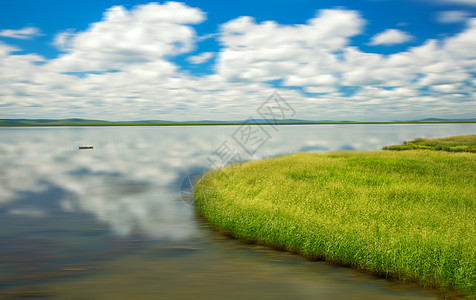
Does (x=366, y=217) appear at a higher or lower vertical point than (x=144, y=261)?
higher

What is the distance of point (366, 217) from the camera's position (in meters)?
13.4

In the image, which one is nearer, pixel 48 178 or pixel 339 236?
pixel 339 236

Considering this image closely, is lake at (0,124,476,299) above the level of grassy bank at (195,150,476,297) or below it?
below

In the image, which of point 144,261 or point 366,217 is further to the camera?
point 366,217

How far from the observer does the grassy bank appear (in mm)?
9758

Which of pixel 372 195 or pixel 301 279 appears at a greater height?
pixel 372 195

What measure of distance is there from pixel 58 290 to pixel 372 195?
575 inches

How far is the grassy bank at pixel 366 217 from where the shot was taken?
9758mm

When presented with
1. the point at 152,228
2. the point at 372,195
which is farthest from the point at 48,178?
the point at 372,195

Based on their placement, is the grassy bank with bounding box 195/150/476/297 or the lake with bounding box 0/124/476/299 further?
the grassy bank with bounding box 195/150/476/297

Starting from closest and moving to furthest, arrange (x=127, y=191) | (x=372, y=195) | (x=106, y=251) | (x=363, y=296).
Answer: (x=363, y=296)
(x=106, y=251)
(x=372, y=195)
(x=127, y=191)

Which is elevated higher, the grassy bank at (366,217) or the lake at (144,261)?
the grassy bank at (366,217)

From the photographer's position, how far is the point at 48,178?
31.8m

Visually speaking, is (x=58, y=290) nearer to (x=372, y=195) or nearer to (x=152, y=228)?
(x=152, y=228)
